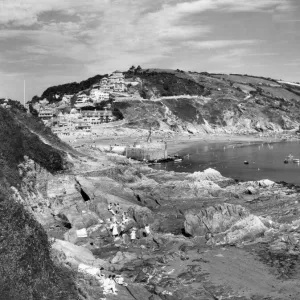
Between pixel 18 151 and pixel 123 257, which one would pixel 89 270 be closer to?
pixel 123 257

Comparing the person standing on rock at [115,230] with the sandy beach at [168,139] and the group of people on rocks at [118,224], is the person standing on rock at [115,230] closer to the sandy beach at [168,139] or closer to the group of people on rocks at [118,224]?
the group of people on rocks at [118,224]

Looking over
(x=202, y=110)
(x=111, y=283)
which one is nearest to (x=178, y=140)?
(x=202, y=110)

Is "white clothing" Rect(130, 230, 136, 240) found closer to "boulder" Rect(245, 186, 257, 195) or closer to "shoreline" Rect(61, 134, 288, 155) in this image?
"boulder" Rect(245, 186, 257, 195)

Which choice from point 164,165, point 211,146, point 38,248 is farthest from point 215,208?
point 211,146

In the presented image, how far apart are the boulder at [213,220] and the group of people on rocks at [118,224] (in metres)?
2.87

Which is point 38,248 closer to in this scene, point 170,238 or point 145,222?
point 170,238

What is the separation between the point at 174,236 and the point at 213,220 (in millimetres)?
3143

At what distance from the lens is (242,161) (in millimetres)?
86938

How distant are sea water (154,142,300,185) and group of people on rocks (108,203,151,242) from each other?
1283 inches

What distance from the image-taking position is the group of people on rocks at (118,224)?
29.9 meters

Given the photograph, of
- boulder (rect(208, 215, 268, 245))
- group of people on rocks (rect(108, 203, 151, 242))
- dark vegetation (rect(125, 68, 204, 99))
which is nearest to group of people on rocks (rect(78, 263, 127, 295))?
group of people on rocks (rect(108, 203, 151, 242))

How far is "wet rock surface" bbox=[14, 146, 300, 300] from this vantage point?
21609 mm

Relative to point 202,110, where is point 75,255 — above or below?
below

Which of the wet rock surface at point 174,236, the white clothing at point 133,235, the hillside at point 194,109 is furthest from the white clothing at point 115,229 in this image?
the hillside at point 194,109
